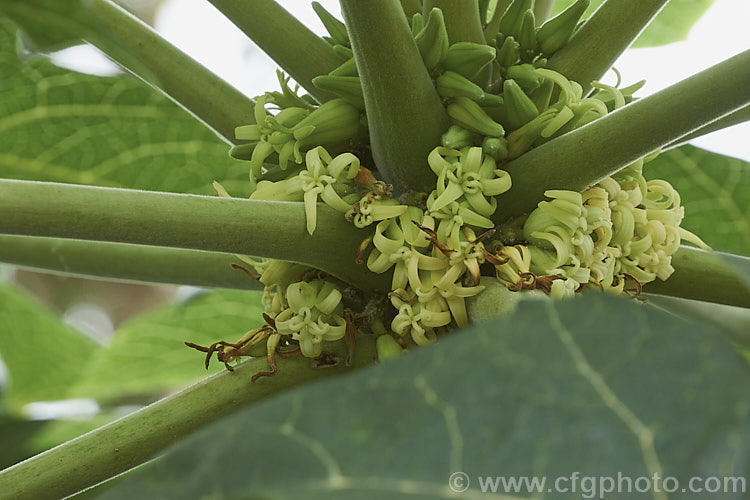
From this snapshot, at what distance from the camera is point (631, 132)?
2.50 feet

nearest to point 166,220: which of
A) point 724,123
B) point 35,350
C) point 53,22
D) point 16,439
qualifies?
point 53,22

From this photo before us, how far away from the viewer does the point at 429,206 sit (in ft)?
2.79

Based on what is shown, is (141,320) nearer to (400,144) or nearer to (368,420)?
(400,144)

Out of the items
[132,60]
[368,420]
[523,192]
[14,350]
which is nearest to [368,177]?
[523,192]

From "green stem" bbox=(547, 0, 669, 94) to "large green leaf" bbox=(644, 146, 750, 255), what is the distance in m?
0.42

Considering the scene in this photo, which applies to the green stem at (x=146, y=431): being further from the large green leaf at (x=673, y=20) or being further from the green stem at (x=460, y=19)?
the large green leaf at (x=673, y=20)

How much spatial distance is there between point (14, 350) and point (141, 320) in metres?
0.31

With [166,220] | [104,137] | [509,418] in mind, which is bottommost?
[509,418]

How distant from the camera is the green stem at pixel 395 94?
750 millimetres

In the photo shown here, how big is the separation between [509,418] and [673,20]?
46.8 inches

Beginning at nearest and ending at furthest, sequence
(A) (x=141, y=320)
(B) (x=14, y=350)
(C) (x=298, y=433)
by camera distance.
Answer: (C) (x=298, y=433)
(A) (x=141, y=320)
(B) (x=14, y=350)

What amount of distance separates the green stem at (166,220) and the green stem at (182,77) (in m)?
0.24

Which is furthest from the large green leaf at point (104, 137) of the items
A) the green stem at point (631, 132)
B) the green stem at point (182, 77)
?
the green stem at point (631, 132)

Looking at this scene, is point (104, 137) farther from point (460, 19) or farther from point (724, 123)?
point (724, 123)
